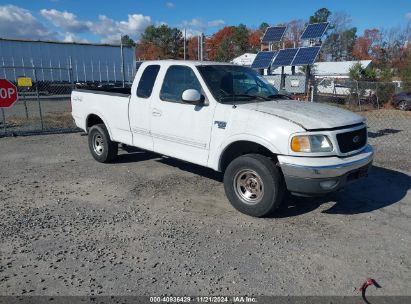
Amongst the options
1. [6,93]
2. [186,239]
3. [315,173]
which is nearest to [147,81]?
[186,239]

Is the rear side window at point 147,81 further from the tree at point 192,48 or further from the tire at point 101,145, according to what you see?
the tree at point 192,48

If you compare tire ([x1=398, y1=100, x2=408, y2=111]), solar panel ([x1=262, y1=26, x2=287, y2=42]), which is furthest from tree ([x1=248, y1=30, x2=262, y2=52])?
tire ([x1=398, y1=100, x2=408, y2=111])

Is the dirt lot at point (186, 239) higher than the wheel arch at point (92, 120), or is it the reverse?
the wheel arch at point (92, 120)

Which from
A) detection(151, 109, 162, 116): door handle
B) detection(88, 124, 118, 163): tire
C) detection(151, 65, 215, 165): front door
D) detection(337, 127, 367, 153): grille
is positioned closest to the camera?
detection(337, 127, 367, 153): grille

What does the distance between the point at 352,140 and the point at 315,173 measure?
838 millimetres

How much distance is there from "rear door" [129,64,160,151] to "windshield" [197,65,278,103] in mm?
995

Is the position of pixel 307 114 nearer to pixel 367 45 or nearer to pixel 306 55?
pixel 306 55

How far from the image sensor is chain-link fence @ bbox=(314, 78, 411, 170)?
8.68 m

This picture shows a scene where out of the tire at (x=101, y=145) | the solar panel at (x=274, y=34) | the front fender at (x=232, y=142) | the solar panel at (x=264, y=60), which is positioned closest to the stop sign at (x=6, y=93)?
the tire at (x=101, y=145)

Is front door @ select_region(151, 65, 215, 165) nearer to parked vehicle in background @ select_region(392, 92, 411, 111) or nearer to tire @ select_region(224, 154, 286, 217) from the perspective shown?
tire @ select_region(224, 154, 286, 217)

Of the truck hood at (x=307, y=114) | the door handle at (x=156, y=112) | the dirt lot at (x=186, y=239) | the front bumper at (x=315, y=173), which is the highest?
the truck hood at (x=307, y=114)

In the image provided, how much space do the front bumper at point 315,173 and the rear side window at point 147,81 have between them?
2.67 meters

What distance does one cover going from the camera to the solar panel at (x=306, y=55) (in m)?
17.2

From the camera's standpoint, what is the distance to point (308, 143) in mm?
4340
